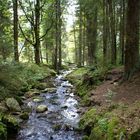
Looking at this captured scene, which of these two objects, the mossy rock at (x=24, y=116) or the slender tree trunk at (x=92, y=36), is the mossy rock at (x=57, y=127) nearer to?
the mossy rock at (x=24, y=116)

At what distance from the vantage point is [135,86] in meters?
11.5

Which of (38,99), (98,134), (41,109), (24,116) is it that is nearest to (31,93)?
(38,99)

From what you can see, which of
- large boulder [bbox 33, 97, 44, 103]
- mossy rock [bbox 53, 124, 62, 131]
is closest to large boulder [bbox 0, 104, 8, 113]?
mossy rock [bbox 53, 124, 62, 131]

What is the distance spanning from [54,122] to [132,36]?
17.9 feet

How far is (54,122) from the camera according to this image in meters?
10.2

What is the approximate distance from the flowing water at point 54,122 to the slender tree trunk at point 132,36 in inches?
127

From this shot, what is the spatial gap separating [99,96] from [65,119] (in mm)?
2367

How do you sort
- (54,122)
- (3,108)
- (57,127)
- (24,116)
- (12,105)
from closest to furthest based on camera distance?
(57,127) → (54,122) → (24,116) → (3,108) → (12,105)

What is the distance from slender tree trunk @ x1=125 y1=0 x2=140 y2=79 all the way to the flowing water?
321 centimetres

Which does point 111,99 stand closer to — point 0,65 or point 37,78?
point 0,65

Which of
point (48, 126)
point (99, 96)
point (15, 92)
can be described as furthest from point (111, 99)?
point (15, 92)

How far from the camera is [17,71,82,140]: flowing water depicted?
28.9 feet

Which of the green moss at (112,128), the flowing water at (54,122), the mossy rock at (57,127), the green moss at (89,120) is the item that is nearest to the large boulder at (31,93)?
the flowing water at (54,122)

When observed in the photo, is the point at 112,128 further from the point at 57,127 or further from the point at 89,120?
→ the point at 57,127
